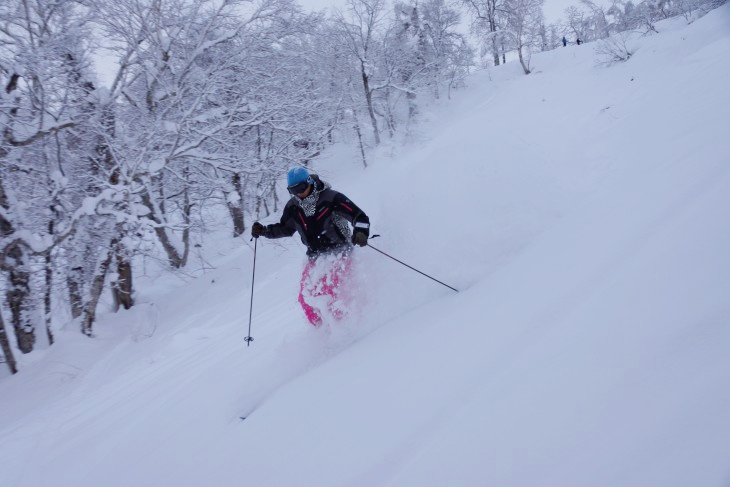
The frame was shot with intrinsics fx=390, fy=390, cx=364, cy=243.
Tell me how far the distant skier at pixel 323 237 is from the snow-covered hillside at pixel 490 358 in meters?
0.21

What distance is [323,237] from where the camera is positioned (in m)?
3.81

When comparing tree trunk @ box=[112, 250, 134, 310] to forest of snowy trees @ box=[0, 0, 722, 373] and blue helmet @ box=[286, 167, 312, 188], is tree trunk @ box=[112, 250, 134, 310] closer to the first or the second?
forest of snowy trees @ box=[0, 0, 722, 373]

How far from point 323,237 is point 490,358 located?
2.09 metres

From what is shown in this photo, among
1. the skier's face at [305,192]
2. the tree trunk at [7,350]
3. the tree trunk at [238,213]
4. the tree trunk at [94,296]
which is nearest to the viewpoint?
the skier's face at [305,192]

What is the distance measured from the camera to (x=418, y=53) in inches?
1111

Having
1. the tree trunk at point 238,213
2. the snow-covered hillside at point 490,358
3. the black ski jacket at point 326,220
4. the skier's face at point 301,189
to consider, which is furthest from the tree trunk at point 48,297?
the skier's face at point 301,189

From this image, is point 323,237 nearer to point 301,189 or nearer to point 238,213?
point 301,189

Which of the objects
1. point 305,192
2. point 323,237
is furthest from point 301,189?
point 323,237

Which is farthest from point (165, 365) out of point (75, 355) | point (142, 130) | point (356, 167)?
point (356, 167)

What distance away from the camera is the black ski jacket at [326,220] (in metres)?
3.69

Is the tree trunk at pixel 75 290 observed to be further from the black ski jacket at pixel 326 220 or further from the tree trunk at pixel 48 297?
the black ski jacket at pixel 326 220

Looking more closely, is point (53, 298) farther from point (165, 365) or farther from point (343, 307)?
point (343, 307)

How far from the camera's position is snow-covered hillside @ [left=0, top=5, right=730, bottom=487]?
4.87 feet

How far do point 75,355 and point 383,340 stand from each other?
26.0ft
